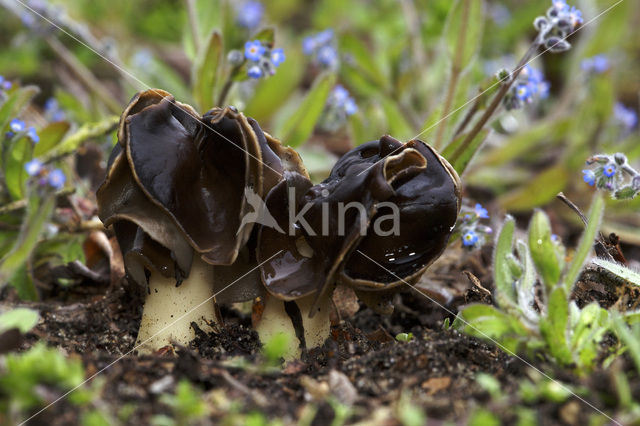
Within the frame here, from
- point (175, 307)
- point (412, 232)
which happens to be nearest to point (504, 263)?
point (412, 232)

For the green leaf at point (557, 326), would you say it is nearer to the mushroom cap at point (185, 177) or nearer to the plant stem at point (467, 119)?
the mushroom cap at point (185, 177)

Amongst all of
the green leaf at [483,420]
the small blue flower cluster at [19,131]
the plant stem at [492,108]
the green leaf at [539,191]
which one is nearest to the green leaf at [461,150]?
the plant stem at [492,108]

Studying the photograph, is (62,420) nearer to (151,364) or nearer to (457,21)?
(151,364)

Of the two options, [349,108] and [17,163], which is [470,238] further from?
[17,163]

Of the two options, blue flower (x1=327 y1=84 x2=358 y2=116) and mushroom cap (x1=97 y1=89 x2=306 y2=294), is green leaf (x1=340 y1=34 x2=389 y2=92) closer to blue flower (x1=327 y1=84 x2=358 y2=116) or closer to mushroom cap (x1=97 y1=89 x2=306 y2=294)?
blue flower (x1=327 y1=84 x2=358 y2=116)

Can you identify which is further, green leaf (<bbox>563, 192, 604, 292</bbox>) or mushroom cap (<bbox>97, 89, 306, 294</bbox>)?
mushroom cap (<bbox>97, 89, 306, 294</bbox>)

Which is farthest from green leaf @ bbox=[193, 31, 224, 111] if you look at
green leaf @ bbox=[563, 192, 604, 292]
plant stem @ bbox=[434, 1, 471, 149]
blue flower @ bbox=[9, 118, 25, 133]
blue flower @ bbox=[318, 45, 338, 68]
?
green leaf @ bbox=[563, 192, 604, 292]

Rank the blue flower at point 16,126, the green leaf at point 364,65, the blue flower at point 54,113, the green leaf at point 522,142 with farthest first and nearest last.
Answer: the green leaf at point 364,65, the green leaf at point 522,142, the blue flower at point 54,113, the blue flower at point 16,126
